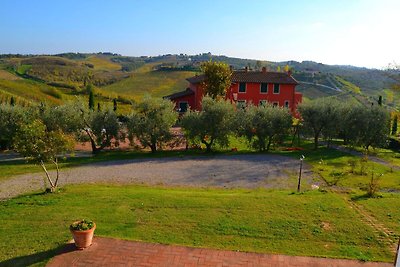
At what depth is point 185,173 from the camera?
2150cm

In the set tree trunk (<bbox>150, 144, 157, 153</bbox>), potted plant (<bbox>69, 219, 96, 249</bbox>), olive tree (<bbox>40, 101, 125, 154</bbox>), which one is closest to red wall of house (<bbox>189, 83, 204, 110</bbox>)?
tree trunk (<bbox>150, 144, 157, 153</bbox>)

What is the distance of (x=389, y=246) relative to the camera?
10812 millimetres

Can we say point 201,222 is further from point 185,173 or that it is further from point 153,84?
point 153,84

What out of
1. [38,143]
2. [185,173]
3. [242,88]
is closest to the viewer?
[38,143]

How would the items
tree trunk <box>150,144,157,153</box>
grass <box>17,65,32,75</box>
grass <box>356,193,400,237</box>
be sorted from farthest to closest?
grass <box>17,65,32,75</box>
tree trunk <box>150,144,157,153</box>
grass <box>356,193,400,237</box>

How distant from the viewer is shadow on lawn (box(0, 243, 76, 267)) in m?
9.60

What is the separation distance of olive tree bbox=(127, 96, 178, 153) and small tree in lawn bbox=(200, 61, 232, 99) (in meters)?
12.8

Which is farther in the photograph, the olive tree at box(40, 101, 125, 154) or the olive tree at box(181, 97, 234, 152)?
the olive tree at box(181, 97, 234, 152)

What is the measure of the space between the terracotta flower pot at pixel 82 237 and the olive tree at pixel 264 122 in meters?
19.1

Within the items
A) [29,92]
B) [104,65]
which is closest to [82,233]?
[29,92]

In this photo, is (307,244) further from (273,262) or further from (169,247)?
(169,247)

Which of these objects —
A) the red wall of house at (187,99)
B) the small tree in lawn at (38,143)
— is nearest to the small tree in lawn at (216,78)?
the red wall of house at (187,99)

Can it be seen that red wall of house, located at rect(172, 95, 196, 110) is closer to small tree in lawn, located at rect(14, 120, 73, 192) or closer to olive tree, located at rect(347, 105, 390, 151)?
olive tree, located at rect(347, 105, 390, 151)

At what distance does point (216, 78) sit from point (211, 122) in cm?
1308
